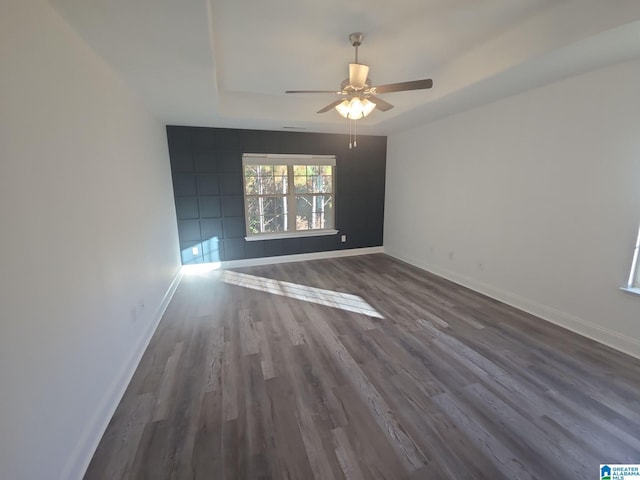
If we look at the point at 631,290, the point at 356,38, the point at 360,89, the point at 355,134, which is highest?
the point at 356,38

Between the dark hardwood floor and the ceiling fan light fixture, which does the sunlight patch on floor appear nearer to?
the dark hardwood floor

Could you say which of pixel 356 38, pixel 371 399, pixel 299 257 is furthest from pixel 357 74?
pixel 299 257

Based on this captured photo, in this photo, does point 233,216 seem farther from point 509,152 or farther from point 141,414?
point 509,152

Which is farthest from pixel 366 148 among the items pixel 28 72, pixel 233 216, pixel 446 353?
pixel 28 72

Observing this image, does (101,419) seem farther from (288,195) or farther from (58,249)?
(288,195)

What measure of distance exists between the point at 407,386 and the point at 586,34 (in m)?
2.71

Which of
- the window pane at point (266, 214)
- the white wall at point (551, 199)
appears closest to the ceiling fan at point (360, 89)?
the white wall at point (551, 199)

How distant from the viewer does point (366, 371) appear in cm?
215

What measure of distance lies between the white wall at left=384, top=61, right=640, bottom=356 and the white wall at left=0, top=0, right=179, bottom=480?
3.95 m

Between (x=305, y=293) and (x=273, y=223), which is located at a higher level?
(x=273, y=223)

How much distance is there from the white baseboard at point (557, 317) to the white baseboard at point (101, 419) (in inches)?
155

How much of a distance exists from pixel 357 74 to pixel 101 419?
3076 millimetres

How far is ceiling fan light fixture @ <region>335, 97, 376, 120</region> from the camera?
99.8 inches

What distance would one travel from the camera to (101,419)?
1625 millimetres
